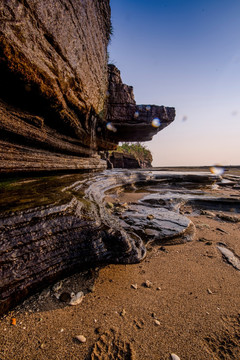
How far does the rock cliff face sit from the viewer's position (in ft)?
6.90

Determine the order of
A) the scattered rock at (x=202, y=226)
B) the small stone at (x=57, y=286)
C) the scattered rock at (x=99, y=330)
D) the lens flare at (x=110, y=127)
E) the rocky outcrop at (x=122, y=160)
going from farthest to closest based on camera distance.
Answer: the rocky outcrop at (x=122, y=160) < the lens flare at (x=110, y=127) < the scattered rock at (x=202, y=226) < the small stone at (x=57, y=286) < the scattered rock at (x=99, y=330)

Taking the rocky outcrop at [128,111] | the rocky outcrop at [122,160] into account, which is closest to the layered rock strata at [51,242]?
the rocky outcrop at [128,111]

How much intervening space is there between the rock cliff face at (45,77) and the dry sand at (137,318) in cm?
229

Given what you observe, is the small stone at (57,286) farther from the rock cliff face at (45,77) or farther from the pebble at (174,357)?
the rock cliff face at (45,77)

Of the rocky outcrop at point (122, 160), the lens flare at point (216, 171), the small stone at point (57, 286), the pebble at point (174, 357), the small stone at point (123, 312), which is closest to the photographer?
the pebble at point (174, 357)

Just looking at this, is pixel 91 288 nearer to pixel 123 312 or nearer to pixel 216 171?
pixel 123 312

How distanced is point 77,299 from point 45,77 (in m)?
3.19

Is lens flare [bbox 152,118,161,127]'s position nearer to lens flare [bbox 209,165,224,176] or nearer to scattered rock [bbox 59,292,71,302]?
lens flare [bbox 209,165,224,176]

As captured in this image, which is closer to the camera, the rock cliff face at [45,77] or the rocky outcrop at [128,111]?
the rock cliff face at [45,77]

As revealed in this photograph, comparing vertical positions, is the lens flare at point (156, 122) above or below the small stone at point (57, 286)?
above

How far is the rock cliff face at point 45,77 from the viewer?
2104mm

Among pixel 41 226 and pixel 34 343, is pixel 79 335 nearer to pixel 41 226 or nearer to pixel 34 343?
pixel 34 343

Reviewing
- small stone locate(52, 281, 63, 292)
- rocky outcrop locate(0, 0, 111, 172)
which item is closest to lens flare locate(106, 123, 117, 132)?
rocky outcrop locate(0, 0, 111, 172)

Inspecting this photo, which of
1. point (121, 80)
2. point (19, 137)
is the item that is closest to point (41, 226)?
point (19, 137)
